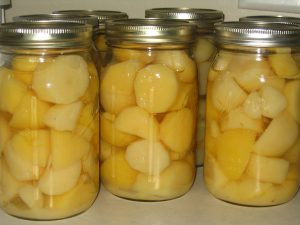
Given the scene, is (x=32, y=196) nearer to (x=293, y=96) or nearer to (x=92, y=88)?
(x=92, y=88)

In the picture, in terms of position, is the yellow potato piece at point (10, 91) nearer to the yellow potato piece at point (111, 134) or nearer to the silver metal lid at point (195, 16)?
the yellow potato piece at point (111, 134)

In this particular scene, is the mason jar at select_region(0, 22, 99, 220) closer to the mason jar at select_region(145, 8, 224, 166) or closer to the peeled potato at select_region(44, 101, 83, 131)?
the peeled potato at select_region(44, 101, 83, 131)

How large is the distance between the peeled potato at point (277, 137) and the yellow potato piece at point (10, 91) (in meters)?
0.30

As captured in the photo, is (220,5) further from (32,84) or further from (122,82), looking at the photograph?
(32,84)

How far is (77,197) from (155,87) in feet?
0.56

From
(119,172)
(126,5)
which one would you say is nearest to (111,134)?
(119,172)

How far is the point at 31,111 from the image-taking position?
2.15 ft

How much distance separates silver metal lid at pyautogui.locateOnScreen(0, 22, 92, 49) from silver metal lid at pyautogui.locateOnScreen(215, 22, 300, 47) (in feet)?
0.62

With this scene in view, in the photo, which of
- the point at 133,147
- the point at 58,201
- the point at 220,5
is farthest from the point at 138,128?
the point at 220,5

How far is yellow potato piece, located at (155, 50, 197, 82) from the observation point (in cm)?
71

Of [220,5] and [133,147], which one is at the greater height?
[220,5]

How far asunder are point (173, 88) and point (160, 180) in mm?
126

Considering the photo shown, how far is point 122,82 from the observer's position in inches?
28.1

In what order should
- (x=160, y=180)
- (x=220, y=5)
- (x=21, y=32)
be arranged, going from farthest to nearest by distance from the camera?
(x=220, y=5), (x=160, y=180), (x=21, y=32)
